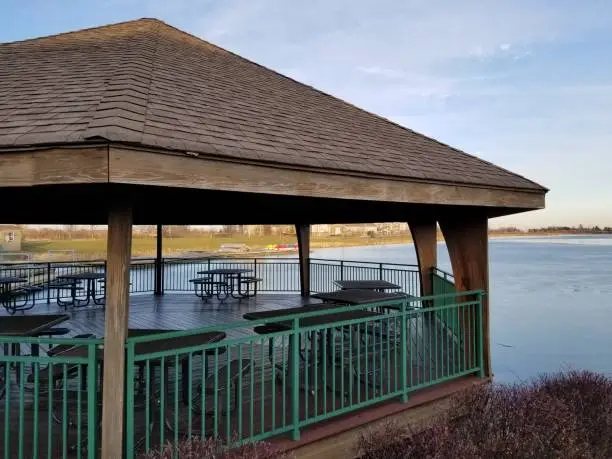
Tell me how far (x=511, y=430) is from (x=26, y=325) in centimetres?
524

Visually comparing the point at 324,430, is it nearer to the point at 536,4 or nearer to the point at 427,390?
the point at 427,390

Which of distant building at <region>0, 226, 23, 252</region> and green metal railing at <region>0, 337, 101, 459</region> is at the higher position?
distant building at <region>0, 226, 23, 252</region>

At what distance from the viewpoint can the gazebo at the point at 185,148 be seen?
2.85 m

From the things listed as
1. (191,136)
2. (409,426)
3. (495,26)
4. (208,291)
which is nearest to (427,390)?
(409,426)

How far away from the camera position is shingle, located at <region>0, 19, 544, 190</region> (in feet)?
10.4

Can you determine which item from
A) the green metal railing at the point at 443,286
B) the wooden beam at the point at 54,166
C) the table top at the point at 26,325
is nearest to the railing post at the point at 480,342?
the green metal railing at the point at 443,286

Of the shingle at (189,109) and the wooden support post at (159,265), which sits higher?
the shingle at (189,109)

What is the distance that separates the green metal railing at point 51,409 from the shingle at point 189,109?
1391 mm

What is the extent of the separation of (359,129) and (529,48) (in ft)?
59.9

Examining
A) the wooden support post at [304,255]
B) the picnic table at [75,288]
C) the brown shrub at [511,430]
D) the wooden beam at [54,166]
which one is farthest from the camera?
the wooden support post at [304,255]

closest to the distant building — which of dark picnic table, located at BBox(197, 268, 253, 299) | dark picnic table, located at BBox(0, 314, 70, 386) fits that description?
dark picnic table, located at BBox(197, 268, 253, 299)

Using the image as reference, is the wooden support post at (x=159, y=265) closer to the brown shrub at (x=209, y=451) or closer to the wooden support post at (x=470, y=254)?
the wooden support post at (x=470, y=254)

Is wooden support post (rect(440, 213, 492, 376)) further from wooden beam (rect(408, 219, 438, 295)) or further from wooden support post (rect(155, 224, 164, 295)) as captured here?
wooden support post (rect(155, 224, 164, 295))

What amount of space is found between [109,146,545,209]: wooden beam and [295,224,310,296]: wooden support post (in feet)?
27.5
